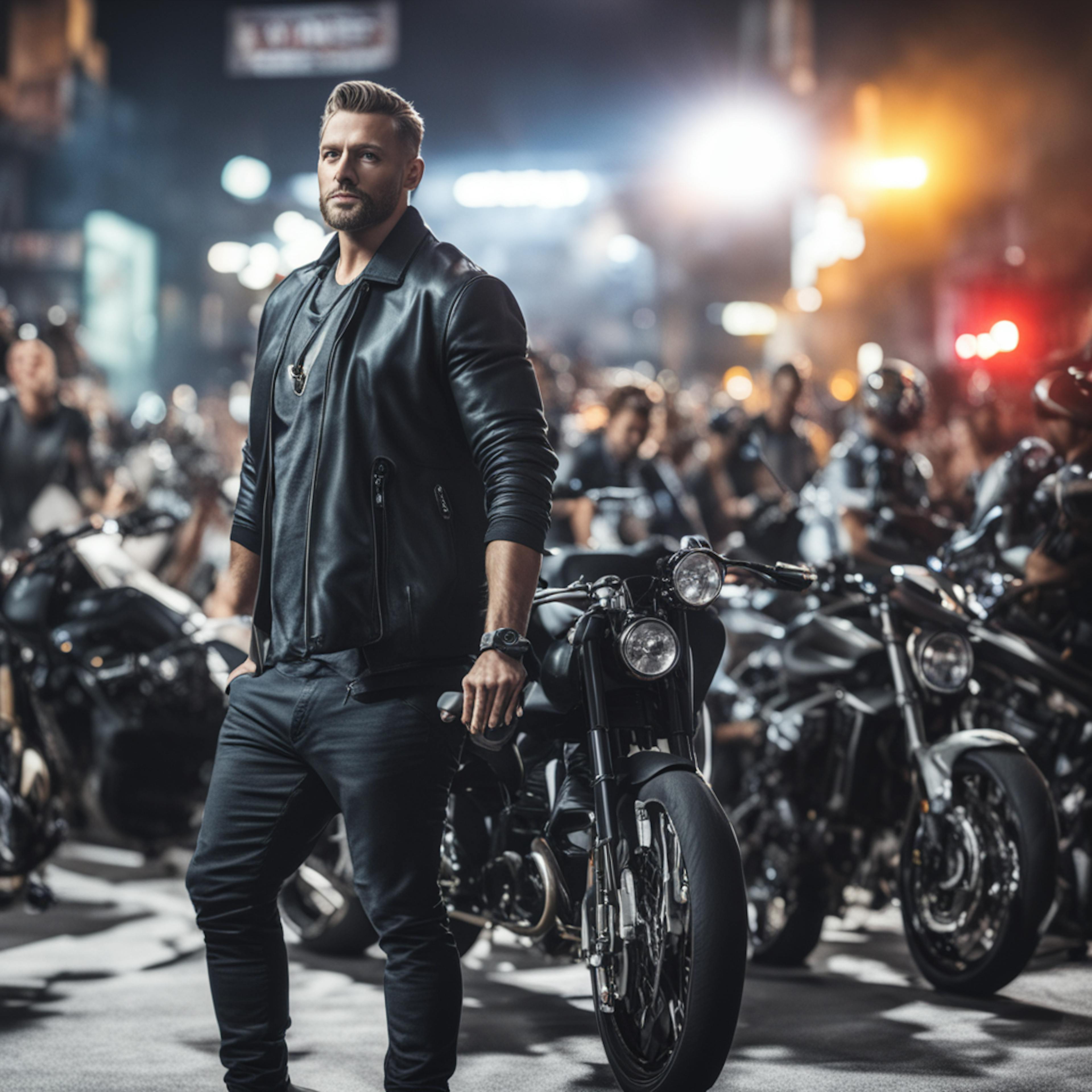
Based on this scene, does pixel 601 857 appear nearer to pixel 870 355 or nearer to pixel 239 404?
pixel 239 404

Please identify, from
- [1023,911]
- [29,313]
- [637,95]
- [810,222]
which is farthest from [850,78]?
[1023,911]

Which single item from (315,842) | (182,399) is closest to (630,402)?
(315,842)

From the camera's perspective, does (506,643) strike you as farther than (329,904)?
No

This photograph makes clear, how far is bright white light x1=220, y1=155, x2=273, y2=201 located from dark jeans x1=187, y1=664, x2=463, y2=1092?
29.3 metres

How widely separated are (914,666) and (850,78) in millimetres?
24273

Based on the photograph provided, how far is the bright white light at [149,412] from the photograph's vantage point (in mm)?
16219

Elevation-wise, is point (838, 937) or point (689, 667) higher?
point (689, 667)

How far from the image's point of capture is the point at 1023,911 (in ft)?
16.1

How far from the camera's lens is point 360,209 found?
3.58 m

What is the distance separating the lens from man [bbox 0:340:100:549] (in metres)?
8.33

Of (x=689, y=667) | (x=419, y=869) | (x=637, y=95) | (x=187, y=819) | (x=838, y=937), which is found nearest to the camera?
(x=419, y=869)

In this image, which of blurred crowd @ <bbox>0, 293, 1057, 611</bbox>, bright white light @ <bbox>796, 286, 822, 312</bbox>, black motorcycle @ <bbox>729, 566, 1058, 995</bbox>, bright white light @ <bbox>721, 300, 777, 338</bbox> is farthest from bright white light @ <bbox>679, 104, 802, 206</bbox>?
black motorcycle @ <bbox>729, 566, 1058, 995</bbox>

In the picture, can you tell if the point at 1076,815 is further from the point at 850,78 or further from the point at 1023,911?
the point at 850,78

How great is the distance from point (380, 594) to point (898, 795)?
10.6 feet
